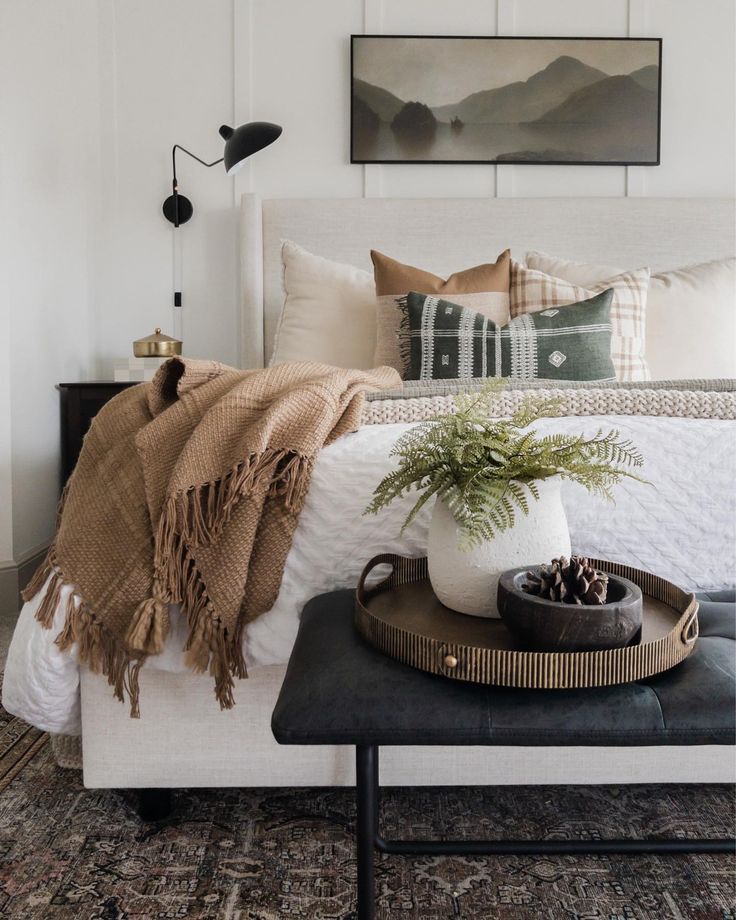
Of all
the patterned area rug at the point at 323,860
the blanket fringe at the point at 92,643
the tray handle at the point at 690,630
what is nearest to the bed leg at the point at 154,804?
the patterned area rug at the point at 323,860

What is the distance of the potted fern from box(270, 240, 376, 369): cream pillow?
1725mm

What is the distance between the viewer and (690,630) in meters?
0.93

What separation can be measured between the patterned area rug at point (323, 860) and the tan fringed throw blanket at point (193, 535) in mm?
238

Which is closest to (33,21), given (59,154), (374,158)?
A: (59,154)

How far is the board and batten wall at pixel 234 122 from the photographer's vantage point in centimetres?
314

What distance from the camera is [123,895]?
1136 millimetres

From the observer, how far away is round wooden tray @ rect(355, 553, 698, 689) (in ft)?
2.76

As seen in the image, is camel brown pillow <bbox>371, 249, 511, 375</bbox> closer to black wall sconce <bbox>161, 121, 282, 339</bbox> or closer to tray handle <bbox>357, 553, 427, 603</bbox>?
black wall sconce <bbox>161, 121, 282, 339</bbox>

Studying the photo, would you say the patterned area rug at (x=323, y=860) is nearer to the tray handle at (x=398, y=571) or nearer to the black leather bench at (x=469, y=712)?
the black leather bench at (x=469, y=712)

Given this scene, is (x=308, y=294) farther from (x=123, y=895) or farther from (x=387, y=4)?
(x=123, y=895)

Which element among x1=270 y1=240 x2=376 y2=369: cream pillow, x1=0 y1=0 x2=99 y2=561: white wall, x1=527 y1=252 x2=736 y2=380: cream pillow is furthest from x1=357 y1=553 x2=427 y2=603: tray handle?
x1=0 y1=0 x2=99 y2=561: white wall

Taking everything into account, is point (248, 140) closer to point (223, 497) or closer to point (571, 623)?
point (223, 497)

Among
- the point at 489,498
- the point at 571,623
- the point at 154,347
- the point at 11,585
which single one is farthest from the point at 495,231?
the point at 571,623

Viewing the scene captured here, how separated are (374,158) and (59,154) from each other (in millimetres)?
1195
